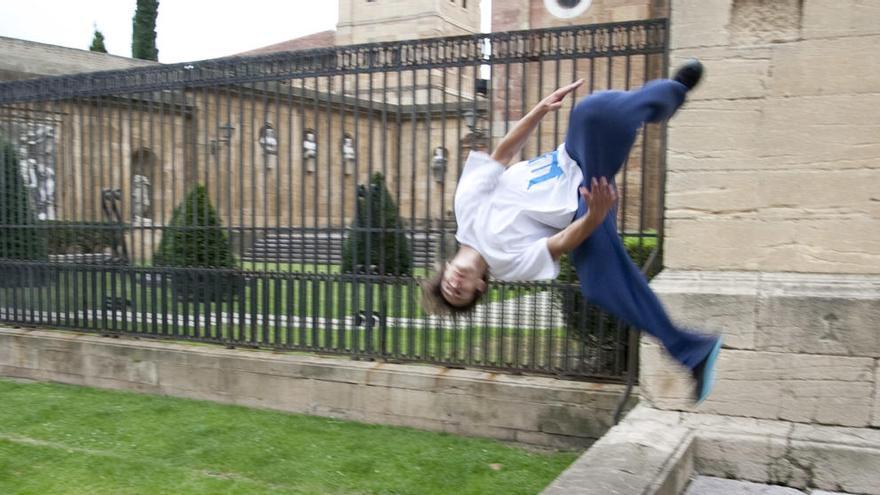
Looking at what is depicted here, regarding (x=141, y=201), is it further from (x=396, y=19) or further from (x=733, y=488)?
(x=396, y=19)

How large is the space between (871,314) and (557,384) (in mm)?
2276

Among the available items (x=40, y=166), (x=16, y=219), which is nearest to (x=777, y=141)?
(x=40, y=166)

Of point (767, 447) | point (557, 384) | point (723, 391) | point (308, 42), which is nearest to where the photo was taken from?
point (767, 447)

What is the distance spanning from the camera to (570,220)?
3.27 meters

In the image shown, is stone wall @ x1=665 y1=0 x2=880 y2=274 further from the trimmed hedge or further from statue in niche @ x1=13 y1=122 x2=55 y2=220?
statue in niche @ x1=13 y1=122 x2=55 y2=220

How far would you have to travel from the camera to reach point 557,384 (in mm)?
5742

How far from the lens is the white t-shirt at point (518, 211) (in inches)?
125

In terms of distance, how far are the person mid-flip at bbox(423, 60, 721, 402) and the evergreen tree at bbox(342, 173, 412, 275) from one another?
2867 mm

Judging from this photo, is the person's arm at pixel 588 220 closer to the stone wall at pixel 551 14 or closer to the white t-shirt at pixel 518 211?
the white t-shirt at pixel 518 211

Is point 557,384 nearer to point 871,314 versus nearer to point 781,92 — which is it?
point 871,314

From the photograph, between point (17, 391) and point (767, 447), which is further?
point (17, 391)

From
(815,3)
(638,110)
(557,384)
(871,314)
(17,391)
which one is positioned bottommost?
(17,391)

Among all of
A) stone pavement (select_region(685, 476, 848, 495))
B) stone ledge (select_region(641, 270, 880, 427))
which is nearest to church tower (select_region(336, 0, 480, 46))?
stone ledge (select_region(641, 270, 880, 427))

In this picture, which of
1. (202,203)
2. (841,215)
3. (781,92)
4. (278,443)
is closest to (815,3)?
(781,92)
